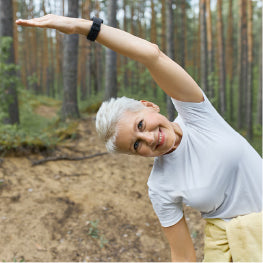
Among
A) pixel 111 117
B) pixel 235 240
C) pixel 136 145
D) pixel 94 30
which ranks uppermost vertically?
pixel 94 30

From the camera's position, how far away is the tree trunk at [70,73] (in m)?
7.63

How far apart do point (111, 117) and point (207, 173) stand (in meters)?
0.54

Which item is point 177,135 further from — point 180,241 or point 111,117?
point 180,241

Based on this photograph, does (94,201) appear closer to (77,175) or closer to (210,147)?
(77,175)

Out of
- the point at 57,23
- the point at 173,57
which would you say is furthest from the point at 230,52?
the point at 57,23

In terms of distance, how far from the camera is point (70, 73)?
311 inches

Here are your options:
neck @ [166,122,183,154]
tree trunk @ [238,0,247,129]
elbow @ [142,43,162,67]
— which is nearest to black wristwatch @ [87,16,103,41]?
elbow @ [142,43,162,67]

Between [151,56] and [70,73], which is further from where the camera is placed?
[70,73]

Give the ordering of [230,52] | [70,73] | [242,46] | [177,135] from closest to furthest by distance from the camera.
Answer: [177,135] → [70,73] → [242,46] → [230,52]

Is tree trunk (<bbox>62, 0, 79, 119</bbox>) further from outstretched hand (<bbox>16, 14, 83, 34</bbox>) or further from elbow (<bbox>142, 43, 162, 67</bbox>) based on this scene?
elbow (<bbox>142, 43, 162, 67</bbox>)

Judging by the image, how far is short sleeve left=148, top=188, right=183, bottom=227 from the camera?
1.50 meters

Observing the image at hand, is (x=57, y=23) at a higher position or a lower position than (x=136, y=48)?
higher

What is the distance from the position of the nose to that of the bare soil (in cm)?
258

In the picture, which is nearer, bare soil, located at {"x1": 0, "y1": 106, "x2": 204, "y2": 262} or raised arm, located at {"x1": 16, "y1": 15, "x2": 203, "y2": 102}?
raised arm, located at {"x1": 16, "y1": 15, "x2": 203, "y2": 102}
